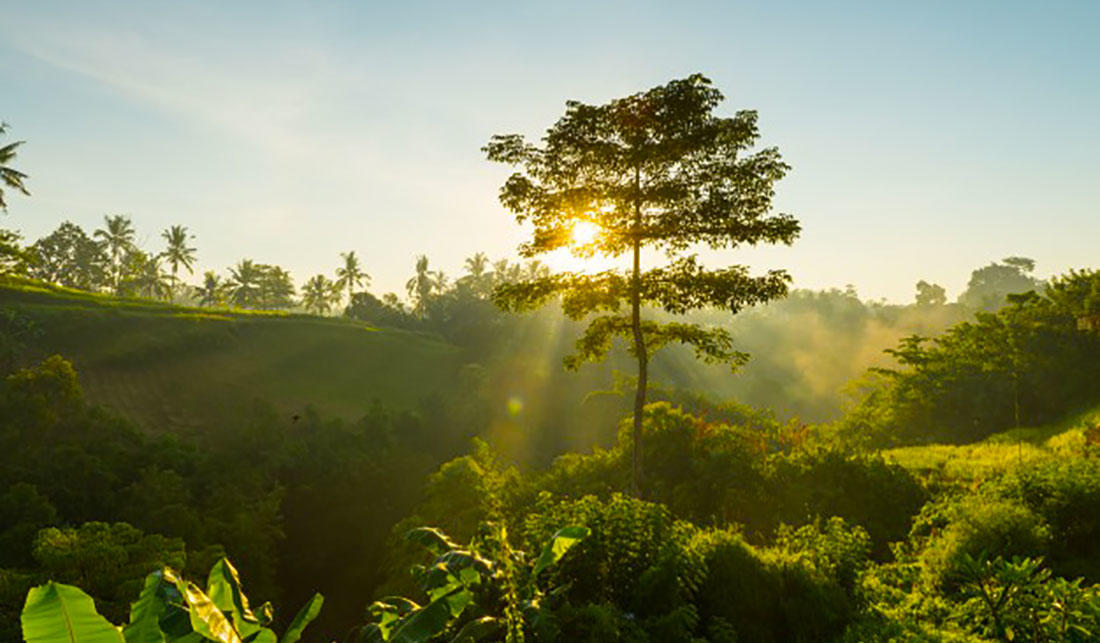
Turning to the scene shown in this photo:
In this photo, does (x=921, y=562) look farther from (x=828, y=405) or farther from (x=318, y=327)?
(x=828, y=405)

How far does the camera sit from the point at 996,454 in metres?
17.0

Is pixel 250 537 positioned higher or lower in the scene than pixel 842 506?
lower

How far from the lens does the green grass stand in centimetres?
1448

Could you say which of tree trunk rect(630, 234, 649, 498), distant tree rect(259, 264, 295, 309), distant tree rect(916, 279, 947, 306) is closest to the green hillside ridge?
tree trunk rect(630, 234, 649, 498)

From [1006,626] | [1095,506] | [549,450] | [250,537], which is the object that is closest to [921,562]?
[1095,506]

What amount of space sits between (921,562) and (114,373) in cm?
5008

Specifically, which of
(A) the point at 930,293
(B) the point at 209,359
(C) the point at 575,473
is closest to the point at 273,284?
(B) the point at 209,359

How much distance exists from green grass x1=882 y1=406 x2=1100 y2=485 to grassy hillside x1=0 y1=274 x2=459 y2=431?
122 feet

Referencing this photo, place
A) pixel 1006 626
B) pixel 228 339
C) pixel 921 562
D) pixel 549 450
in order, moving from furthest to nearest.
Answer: pixel 228 339, pixel 549 450, pixel 921 562, pixel 1006 626

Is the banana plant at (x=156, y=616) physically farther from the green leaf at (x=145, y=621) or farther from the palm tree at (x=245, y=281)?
the palm tree at (x=245, y=281)

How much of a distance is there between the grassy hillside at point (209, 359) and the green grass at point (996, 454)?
3707 centimetres

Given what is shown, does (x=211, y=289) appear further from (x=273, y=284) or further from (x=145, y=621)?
(x=145, y=621)

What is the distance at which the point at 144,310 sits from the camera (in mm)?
54438

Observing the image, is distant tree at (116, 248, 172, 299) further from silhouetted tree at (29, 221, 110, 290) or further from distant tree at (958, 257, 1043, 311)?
distant tree at (958, 257, 1043, 311)
